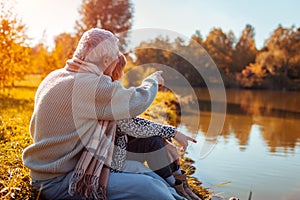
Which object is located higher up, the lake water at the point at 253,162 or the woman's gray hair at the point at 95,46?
the woman's gray hair at the point at 95,46

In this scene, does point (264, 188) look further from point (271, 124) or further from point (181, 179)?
point (271, 124)

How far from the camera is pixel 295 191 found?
430 cm

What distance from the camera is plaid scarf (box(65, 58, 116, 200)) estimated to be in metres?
2.21

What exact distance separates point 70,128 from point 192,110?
10.1m

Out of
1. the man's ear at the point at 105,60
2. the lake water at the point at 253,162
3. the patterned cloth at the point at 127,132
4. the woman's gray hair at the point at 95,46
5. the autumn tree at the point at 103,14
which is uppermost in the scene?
the autumn tree at the point at 103,14

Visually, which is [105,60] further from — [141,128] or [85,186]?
[85,186]

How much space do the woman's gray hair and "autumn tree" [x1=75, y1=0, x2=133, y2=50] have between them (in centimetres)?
2006

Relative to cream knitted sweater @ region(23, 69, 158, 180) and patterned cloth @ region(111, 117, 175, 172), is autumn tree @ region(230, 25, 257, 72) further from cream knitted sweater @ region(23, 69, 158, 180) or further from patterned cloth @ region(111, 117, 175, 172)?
cream knitted sweater @ region(23, 69, 158, 180)

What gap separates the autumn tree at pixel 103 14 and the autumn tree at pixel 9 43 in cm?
1278

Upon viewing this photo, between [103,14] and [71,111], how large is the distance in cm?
2084

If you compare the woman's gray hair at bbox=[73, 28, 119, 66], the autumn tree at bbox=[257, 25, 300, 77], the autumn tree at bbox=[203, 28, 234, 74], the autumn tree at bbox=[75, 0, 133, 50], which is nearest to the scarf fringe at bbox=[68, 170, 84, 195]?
the woman's gray hair at bbox=[73, 28, 119, 66]

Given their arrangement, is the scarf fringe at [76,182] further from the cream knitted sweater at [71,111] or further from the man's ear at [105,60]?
the man's ear at [105,60]

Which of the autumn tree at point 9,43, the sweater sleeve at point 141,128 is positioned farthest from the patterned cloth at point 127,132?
the autumn tree at point 9,43

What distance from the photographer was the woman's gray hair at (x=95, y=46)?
2.30 m
